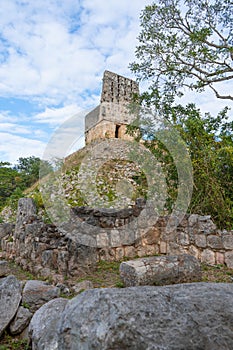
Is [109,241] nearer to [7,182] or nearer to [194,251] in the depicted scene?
[194,251]

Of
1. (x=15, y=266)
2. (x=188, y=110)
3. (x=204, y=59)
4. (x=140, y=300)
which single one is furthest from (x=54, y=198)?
(x=140, y=300)

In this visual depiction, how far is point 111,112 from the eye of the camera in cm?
1967

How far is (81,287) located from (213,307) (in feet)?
9.19

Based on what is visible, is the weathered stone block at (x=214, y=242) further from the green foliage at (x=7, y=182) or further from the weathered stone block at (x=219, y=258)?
the green foliage at (x=7, y=182)

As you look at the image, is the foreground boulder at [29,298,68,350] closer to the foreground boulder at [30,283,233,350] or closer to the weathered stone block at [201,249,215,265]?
the foreground boulder at [30,283,233,350]

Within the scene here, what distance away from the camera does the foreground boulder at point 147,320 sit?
5.84 feet

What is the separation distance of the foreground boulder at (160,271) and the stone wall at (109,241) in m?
1.24

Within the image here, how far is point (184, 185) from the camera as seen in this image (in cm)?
Result: 823

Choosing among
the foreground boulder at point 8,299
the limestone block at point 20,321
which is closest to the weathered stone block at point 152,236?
the foreground boulder at point 8,299

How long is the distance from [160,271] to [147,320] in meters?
2.76

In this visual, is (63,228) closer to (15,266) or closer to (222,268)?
(15,266)

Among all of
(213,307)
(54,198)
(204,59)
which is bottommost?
(213,307)

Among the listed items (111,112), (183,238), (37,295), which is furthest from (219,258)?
(111,112)

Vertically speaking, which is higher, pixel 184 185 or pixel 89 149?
pixel 89 149
